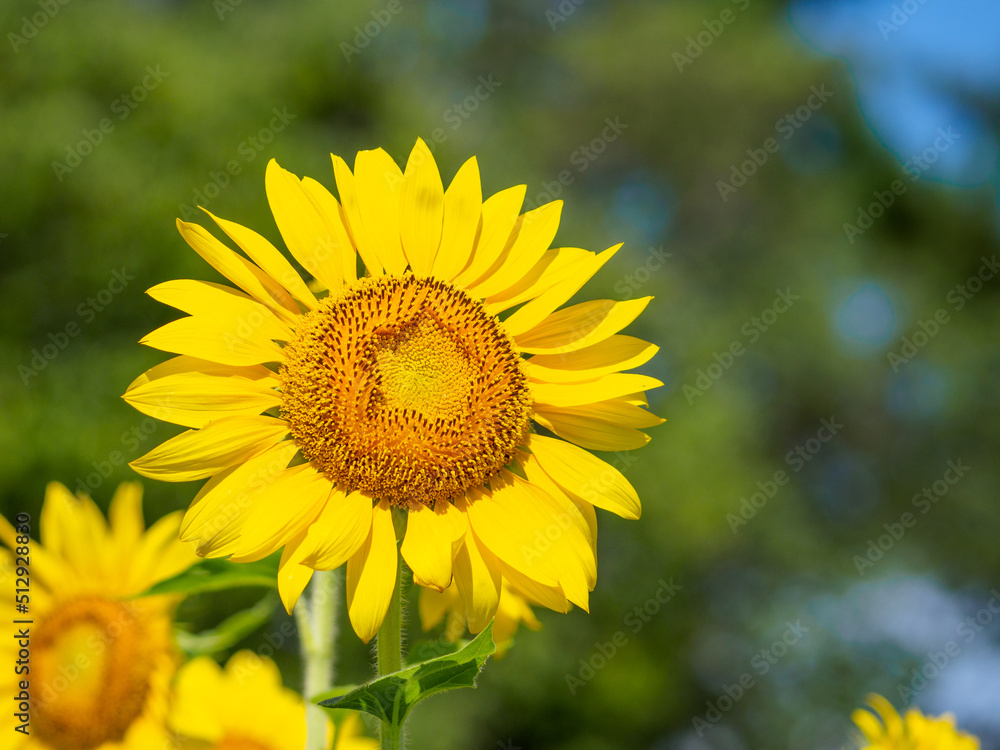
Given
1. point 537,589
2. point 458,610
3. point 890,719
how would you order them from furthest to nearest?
point 458,610
point 890,719
point 537,589

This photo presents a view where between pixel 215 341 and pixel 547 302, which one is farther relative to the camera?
pixel 547 302

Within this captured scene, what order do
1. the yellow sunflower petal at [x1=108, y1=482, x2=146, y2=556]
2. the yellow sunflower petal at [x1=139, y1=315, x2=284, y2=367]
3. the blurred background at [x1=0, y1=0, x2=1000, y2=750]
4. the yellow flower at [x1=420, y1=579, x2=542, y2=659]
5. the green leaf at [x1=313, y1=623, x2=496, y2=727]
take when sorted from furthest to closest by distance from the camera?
the blurred background at [x1=0, y1=0, x2=1000, y2=750]
the yellow sunflower petal at [x1=108, y1=482, x2=146, y2=556]
the yellow flower at [x1=420, y1=579, x2=542, y2=659]
the yellow sunflower petal at [x1=139, y1=315, x2=284, y2=367]
the green leaf at [x1=313, y1=623, x2=496, y2=727]

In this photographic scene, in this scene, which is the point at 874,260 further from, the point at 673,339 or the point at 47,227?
the point at 47,227

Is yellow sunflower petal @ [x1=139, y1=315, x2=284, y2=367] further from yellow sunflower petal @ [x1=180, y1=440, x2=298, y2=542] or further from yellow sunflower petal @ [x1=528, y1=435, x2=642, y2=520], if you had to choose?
yellow sunflower petal @ [x1=528, y1=435, x2=642, y2=520]

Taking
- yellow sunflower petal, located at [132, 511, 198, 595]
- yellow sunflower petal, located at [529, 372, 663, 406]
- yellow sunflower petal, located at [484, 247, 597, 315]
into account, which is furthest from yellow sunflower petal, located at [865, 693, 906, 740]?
yellow sunflower petal, located at [132, 511, 198, 595]

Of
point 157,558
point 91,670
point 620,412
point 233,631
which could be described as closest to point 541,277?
point 620,412

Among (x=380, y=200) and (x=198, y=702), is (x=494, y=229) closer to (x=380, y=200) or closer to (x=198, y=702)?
(x=380, y=200)

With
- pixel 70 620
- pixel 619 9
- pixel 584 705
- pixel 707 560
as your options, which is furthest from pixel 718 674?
pixel 619 9
